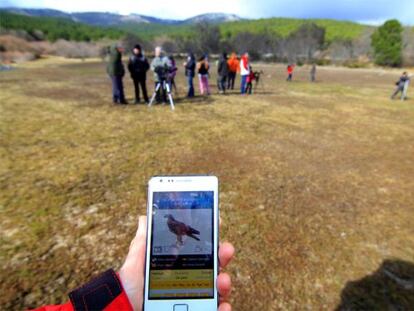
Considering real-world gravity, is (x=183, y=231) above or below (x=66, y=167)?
above

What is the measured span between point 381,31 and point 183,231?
93099mm

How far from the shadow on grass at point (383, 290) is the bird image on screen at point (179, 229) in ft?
7.34

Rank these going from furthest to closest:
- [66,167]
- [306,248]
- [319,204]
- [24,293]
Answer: [66,167] → [319,204] → [306,248] → [24,293]

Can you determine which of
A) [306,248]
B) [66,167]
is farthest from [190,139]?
[306,248]

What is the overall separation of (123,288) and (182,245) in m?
0.46

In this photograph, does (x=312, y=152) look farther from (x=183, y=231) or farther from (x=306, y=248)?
(x=183, y=231)

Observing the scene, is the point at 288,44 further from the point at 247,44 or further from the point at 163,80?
the point at 163,80

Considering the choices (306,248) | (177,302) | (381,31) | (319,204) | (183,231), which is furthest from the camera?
(381,31)

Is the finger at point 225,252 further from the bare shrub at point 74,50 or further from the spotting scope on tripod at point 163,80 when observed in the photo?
the bare shrub at point 74,50

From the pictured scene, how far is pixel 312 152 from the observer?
308 inches

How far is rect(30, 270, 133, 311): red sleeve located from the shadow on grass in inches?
102

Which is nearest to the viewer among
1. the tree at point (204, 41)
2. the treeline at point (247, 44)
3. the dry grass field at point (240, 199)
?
the dry grass field at point (240, 199)

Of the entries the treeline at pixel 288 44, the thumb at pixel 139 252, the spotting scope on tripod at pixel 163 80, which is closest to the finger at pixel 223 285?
the thumb at pixel 139 252

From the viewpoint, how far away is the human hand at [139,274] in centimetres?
194
